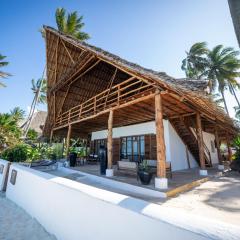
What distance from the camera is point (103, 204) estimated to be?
229 centimetres

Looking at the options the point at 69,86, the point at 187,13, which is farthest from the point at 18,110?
the point at 187,13

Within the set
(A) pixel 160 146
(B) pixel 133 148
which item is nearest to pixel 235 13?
(A) pixel 160 146

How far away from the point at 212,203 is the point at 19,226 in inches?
191

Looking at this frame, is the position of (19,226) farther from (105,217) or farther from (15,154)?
(15,154)

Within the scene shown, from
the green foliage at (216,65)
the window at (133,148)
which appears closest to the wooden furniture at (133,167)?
the window at (133,148)

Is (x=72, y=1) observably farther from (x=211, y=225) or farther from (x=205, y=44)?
(x=205, y=44)

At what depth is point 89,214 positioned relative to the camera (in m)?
2.55

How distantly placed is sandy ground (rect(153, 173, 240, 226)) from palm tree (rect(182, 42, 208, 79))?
2128 centimetres

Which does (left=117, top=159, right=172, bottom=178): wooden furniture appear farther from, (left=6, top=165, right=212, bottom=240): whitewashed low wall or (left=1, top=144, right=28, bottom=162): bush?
(left=1, top=144, right=28, bottom=162): bush

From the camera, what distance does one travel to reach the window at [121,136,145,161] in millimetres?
Answer: 10615

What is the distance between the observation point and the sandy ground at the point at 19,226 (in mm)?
3561

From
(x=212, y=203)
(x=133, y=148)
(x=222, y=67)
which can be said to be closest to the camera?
(x=212, y=203)

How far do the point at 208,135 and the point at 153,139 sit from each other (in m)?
6.02

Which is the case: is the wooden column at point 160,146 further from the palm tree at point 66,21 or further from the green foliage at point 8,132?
the palm tree at point 66,21
